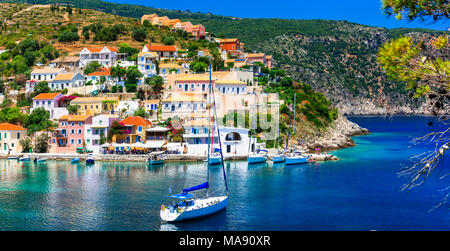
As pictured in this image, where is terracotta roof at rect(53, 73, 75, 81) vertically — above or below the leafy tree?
above

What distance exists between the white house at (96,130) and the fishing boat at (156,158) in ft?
26.1

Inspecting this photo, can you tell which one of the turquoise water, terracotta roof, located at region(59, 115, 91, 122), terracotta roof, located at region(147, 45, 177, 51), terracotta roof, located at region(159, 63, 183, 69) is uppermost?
terracotta roof, located at region(147, 45, 177, 51)

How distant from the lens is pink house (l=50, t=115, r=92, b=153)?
2274 inches

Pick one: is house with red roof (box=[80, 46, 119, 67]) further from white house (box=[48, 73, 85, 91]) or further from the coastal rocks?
the coastal rocks

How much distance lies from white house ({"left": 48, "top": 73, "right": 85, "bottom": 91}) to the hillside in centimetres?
8459

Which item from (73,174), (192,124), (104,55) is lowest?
(73,174)

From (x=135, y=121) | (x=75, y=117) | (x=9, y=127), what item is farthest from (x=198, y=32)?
(x=9, y=127)

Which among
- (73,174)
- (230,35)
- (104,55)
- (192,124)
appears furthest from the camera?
(230,35)

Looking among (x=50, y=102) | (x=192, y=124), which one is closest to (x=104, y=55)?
(x=50, y=102)

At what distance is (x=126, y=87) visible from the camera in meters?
72.7

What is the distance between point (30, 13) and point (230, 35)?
77.7 meters

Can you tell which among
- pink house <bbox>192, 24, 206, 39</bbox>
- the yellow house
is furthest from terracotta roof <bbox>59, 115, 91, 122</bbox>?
pink house <bbox>192, 24, 206, 39</bbox>

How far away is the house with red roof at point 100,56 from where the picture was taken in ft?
274
